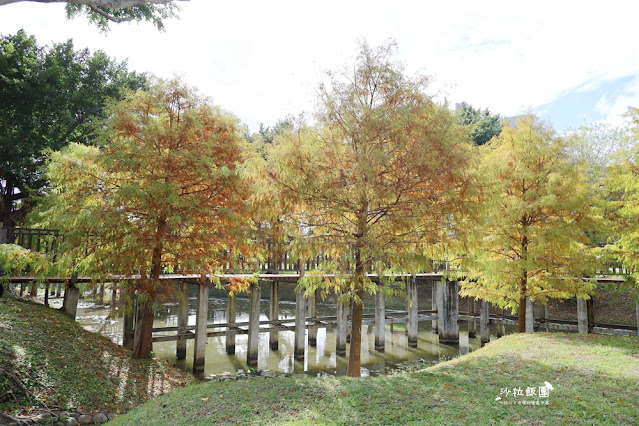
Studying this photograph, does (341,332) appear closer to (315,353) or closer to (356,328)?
(315,353)

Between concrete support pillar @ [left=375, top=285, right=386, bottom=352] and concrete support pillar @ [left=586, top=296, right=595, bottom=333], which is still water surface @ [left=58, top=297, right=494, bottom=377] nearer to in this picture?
concrete support pillar @ [left=375, top=285, right=386, bottom=352]

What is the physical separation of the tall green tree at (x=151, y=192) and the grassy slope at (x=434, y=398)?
2810 millimetres

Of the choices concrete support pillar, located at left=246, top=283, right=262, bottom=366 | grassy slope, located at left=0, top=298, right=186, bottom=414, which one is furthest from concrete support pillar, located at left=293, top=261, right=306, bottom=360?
grassy slope, located at left=0, top=298, right=186, bottom=414

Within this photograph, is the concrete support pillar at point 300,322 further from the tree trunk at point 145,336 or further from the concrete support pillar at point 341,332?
the tree trunk at point 145,336

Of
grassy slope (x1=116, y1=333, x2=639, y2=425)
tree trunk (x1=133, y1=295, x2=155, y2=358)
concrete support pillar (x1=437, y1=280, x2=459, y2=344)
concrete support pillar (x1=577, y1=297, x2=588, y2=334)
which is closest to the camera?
grassy slope (x1=116, y1=333, x2=639, y2=425)

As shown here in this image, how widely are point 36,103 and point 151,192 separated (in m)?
12.6

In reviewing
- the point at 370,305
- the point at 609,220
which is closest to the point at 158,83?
the point at 609,220

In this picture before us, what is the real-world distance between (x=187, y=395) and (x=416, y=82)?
6.35 m

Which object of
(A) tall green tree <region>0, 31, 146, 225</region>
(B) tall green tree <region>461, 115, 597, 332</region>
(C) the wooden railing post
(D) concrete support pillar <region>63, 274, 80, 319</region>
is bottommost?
(C) the wooden railing post

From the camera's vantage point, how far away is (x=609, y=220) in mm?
9320

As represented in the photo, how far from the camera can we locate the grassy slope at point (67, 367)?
591 centimetres

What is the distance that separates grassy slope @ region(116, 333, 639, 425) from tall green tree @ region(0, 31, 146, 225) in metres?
12.6

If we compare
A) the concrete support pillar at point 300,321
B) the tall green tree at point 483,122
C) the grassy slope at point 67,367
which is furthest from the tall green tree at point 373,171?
the tall green tree at point 483,122

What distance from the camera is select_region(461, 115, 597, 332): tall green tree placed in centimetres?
938
